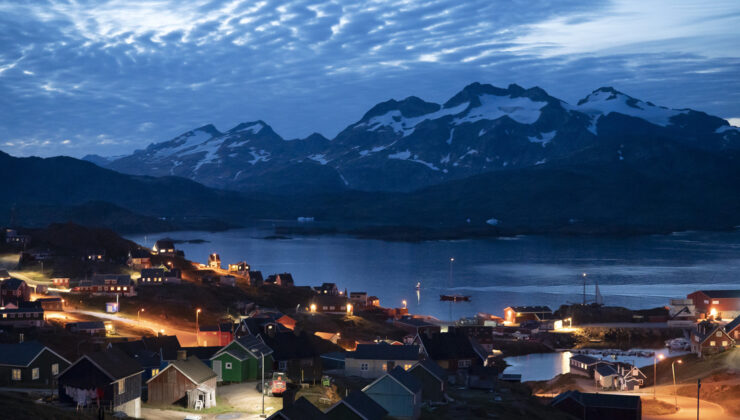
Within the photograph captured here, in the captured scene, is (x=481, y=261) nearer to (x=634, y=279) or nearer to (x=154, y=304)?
(x=634, y=279)

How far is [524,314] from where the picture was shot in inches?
2744

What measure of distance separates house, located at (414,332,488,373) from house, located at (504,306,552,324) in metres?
24.6

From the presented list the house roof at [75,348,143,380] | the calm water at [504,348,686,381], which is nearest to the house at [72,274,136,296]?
the calm water at [504,348,686,381]

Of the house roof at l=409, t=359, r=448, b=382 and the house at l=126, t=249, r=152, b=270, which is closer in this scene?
the house roof at l=409, t=359, r=448, b=382

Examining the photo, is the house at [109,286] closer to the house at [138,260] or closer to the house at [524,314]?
the house at [138,260]

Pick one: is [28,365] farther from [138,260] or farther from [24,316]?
[138,260]

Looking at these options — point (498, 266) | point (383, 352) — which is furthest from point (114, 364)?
point (498, 266)

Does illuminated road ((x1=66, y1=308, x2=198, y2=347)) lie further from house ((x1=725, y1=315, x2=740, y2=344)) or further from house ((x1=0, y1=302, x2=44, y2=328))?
house ((x1=725, y1=315, x2=740, y2=344))

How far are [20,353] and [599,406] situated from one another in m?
23.0

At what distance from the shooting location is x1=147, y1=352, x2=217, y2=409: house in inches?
1100

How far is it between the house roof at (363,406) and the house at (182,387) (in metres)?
5.25

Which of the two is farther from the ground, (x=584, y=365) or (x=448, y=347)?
(x=448, y=347)

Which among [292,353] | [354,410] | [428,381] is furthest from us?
[292,353]

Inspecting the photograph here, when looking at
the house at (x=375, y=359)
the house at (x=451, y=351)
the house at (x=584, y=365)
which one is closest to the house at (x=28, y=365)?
the house at (x=375, y=359)
